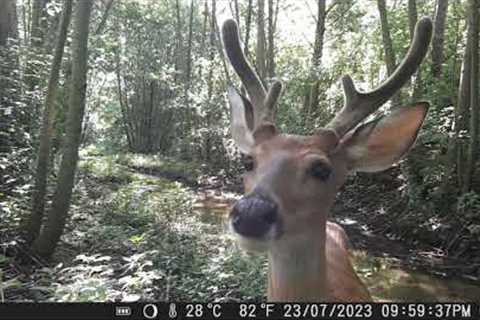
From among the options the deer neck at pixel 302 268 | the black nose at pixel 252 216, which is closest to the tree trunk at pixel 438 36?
the deer neck at pixel 302 268

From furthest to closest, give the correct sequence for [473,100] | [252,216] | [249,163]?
[473,100] < [249,163] < [252,216]

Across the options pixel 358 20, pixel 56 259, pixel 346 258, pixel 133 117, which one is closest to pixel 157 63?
pixel 133 117

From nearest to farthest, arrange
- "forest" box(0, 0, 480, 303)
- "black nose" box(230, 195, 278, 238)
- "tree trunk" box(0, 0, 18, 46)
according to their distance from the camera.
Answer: "black nose" box(230, 195, 278, 238), "forest" box(0, 0, 480, 303), "tree trunk" box(0, 0, 18, 46)

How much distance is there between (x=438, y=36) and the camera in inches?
513

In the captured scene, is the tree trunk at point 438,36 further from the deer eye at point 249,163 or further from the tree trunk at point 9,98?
the deer eye at point 249,163

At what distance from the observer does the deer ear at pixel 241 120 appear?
140 inches

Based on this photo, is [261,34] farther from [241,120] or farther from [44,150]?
[241,120]

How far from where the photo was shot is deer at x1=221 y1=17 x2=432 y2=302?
2.74 meters

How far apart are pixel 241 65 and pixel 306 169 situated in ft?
3.62

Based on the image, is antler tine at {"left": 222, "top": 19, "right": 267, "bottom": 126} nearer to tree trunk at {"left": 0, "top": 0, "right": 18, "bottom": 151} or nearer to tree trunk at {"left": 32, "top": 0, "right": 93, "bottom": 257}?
tree trunk at {"left": 32, "top": 0, "right": 93, "bottom": 257}

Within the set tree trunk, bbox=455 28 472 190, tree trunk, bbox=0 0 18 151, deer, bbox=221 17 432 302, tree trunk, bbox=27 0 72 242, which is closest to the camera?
deer, bbox=221 17 432 302

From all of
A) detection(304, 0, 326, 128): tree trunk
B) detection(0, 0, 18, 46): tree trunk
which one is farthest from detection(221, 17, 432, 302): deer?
detection(304, 0, 326, 128): tree trunk

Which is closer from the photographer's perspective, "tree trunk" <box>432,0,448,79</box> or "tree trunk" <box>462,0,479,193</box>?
"tree trunk" <box>462,0,479,193</box>

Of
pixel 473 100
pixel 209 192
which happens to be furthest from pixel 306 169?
pixel 209 192
